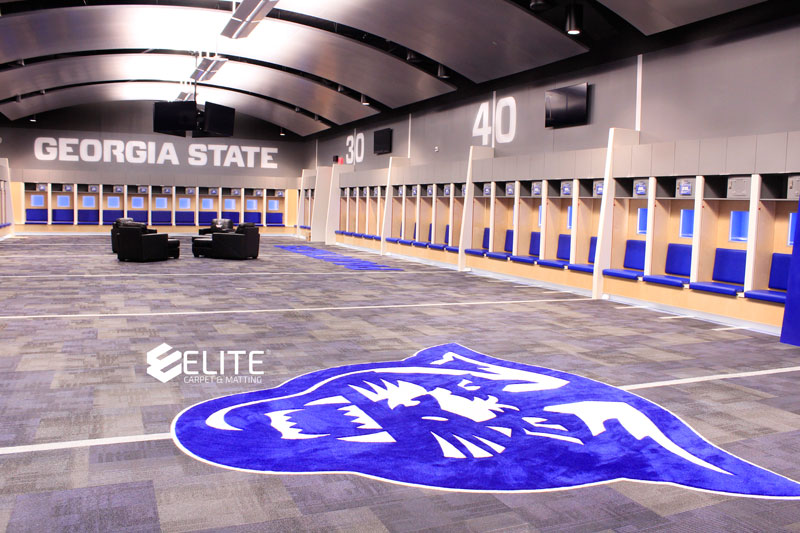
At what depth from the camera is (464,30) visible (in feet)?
Result: 35.0

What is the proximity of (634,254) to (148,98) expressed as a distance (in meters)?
18.3

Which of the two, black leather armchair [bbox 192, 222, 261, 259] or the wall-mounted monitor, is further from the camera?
the wall-mounted monitor

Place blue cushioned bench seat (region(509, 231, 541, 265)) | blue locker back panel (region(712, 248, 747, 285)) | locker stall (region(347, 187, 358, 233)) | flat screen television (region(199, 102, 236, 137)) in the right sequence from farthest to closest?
1. locker stall (region(347, 187, 358, 233))
2. flat screen television (region(199, 102, 236, 137))
3. blue cushioned bench seat (region(509, 231, 541, 265))
4. blue locker back panel (region(712, 248, 747, 285))

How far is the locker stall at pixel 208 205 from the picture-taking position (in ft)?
76.7

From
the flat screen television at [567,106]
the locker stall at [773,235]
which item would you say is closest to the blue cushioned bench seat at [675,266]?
the locker stall at [773,235]

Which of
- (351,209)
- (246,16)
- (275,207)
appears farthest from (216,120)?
(275,207)

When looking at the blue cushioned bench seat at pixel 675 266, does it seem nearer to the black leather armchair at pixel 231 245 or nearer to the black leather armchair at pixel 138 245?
the black leather armchair at pixel 231 245

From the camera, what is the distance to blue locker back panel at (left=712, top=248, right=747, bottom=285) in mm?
7516

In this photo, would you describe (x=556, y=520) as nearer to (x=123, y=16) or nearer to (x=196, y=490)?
(x=196, y=490)

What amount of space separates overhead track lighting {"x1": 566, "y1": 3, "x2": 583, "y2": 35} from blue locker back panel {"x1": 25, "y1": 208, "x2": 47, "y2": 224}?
1820cm

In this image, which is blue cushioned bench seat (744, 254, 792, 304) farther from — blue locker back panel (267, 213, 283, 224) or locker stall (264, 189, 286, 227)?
blue locker back panel (267, 213, 283, 224)

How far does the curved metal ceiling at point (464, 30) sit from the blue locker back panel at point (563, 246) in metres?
2.70

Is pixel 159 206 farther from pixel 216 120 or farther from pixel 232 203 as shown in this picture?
pixel 216 120

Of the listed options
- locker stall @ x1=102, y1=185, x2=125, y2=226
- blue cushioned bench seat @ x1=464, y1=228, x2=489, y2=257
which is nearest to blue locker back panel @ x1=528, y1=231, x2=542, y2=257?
blue cushioned bench seat @ x1=464, y1=228, x2=489, y2=257
